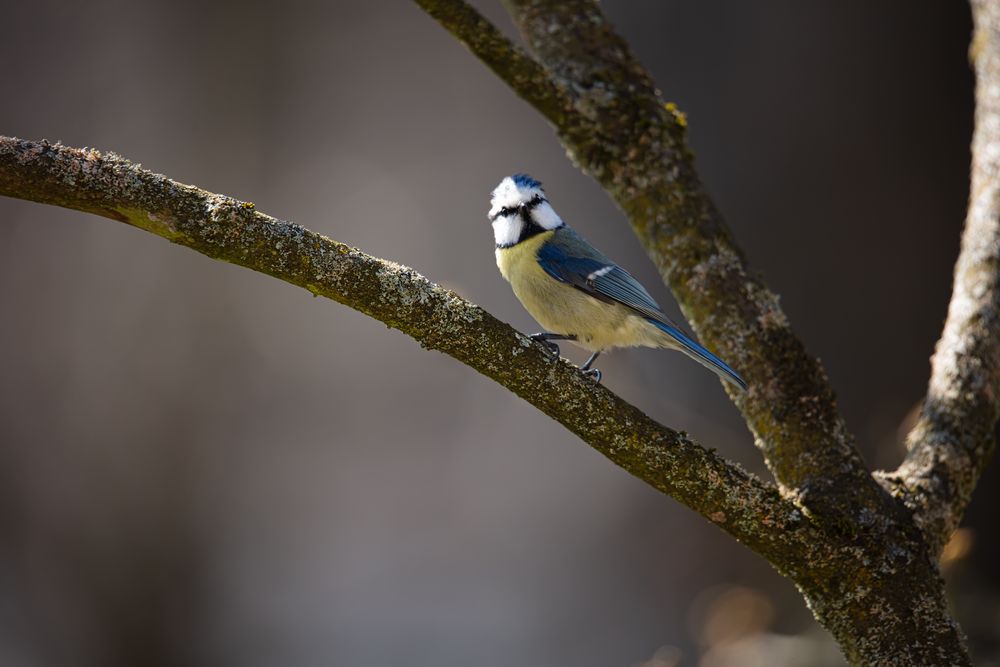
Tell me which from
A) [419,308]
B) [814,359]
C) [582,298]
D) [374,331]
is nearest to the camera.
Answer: [419,308]

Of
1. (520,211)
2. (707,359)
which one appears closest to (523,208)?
(520,211)

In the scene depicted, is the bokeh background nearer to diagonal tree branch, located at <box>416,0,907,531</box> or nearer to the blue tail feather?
the blue tail feather

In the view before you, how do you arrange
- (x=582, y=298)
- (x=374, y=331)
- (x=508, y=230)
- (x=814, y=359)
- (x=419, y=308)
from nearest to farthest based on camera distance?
(x=419, y=308) < (x=814, y=359) < (x=582, y=298) < (x=508, y=230) < (x=374, y=331)

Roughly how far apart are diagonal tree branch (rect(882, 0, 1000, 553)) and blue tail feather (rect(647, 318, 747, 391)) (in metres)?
0.29

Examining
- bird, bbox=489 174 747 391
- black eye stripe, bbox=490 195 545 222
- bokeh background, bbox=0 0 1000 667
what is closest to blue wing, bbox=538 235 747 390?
bird, bbox=489 174 747 391

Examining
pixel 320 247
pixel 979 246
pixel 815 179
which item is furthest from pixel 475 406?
pixel 320 247

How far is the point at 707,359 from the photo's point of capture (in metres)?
1.54

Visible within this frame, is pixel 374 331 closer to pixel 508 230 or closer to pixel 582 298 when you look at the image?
pixel 508 230

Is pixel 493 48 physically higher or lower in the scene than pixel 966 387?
higher

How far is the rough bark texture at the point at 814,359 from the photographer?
1302mm

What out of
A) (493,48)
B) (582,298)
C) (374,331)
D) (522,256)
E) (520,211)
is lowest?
(582,298)

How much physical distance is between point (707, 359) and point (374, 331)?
2.53 metres

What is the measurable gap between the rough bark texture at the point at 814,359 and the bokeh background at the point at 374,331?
5.42ft

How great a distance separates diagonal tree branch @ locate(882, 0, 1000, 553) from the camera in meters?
1.46
